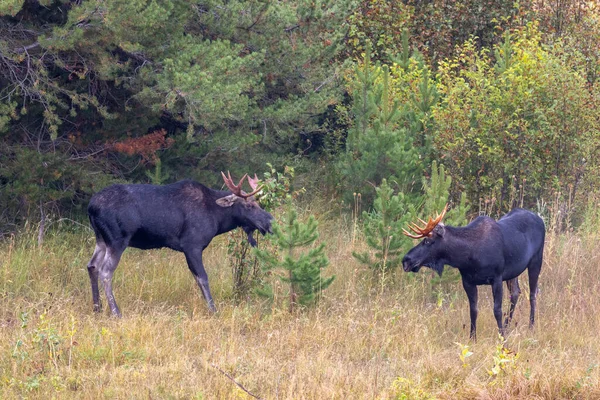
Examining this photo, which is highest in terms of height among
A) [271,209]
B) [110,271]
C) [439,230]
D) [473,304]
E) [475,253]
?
[439,230]

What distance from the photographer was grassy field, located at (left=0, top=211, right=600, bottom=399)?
6.90 metres

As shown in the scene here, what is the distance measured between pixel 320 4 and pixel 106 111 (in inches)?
156

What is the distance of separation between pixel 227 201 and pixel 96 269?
5.58ft

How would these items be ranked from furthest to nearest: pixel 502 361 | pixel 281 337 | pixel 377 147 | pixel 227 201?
1. pixel 377 147
2. pixel 227 201
3. pixel 281 337
4. pixel 502 361

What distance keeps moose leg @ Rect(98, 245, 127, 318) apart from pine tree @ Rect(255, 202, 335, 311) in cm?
166

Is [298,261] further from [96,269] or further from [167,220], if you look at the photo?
[96,269]

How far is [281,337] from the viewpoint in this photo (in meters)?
8.14

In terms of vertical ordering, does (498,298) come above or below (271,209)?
below

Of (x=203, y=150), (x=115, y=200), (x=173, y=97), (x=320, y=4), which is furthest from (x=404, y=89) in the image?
(x=115, y=200)

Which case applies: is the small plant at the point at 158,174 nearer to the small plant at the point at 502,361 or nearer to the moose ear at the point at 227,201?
the moose ear at the point at 227,201

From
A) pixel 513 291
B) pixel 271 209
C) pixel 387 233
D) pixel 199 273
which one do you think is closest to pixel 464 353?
pixel 513 291

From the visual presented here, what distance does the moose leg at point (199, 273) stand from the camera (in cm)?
948

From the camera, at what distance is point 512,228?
898cm

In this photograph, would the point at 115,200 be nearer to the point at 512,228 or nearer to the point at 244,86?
the point at 244,86
